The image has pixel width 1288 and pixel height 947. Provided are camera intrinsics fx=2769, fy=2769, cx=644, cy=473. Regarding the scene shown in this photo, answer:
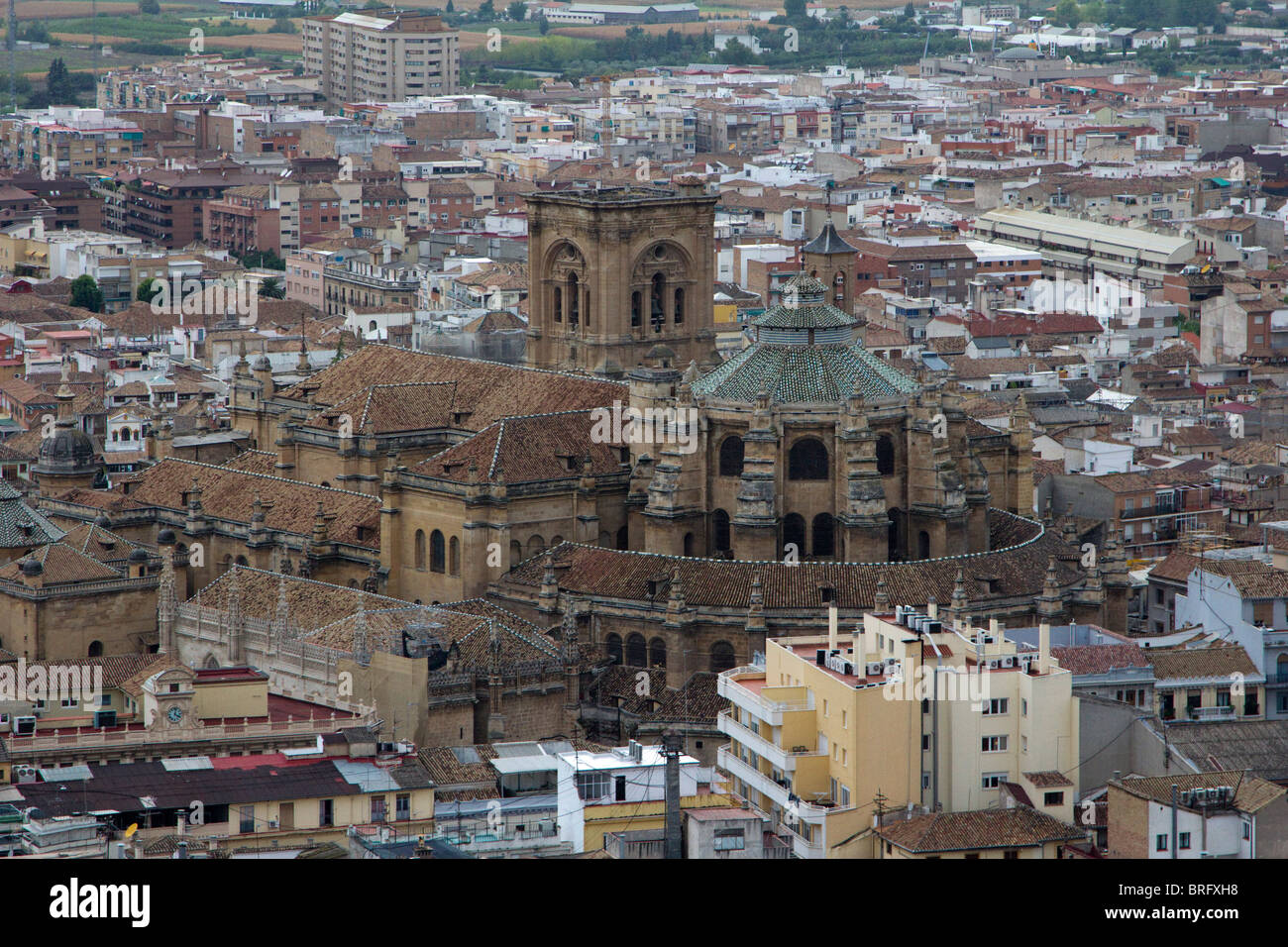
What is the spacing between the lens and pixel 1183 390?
151 metres

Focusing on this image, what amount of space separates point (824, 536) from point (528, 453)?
1019 centimetres

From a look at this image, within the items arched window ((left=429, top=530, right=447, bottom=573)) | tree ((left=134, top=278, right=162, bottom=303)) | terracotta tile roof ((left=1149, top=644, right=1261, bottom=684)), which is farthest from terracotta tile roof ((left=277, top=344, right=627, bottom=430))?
tree ((left=134, top=278, right=162, bottom=303))

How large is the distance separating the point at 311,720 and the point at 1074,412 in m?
69.9

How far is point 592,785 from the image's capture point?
64812 mm

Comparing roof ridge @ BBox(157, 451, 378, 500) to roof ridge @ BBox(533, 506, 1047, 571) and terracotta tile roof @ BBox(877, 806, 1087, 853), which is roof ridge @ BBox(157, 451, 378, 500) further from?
terracotta tile roof @ BBox(877, 806, 1087, 853)

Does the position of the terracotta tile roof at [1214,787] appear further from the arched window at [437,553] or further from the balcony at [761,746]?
the arched window at [437,553]

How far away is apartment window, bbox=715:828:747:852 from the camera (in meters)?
62.7

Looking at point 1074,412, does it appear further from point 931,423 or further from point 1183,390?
point 931,423

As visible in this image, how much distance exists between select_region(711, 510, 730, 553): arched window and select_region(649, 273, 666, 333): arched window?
57.0 ft

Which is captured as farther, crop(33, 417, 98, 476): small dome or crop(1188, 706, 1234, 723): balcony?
crop(33, 417, 98, 476): small dome

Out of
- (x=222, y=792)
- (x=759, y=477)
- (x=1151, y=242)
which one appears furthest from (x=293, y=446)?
(x=1151, y=242)

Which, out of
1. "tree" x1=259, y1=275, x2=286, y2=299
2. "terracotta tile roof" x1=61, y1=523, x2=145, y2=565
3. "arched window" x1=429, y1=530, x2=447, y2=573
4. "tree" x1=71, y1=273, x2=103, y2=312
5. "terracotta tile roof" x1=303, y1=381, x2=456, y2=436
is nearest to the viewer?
"arched window" x1=429, y1=530, x2=447, y2=573

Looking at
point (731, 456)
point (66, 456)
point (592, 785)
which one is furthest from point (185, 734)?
point (66, 456)

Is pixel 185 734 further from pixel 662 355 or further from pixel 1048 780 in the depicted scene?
pixel 662 355
